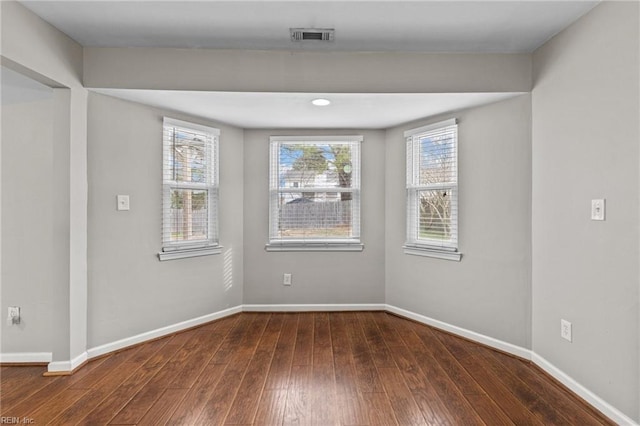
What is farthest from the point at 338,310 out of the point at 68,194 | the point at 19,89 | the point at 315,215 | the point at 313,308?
the point at 19,89

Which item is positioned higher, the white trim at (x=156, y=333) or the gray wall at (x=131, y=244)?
the gray wall at (x=131, y=244)

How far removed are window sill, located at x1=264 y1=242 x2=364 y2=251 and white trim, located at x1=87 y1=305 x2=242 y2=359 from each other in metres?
0.79

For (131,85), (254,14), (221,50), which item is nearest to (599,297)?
(254,14)

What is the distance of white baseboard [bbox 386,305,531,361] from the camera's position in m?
2.54

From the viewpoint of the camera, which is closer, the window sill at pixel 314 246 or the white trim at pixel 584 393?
the white trim at pixel 584 393

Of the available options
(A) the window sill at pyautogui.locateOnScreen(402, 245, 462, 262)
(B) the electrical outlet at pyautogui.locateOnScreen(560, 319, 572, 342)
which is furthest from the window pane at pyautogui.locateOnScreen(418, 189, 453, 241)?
(B) the electrical outlet at pyautogui.locateOnScreen(560, 319, 572, 342)

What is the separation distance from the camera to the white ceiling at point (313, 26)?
1973 mm

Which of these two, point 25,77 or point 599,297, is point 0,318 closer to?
point 25,77

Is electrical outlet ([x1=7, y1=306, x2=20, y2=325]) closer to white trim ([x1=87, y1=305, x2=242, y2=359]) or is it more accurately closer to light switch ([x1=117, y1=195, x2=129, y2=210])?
white trim ([x1=87, y1=305, x2=242, y2=359])

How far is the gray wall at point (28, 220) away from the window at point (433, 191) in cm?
318

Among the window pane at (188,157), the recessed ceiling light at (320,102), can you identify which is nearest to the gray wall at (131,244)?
the window pane at (188,157)

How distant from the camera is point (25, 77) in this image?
2.18 meters

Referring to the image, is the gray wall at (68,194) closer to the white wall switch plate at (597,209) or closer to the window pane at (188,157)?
the window pane at (188,157)

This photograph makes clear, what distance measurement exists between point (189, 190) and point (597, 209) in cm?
325
